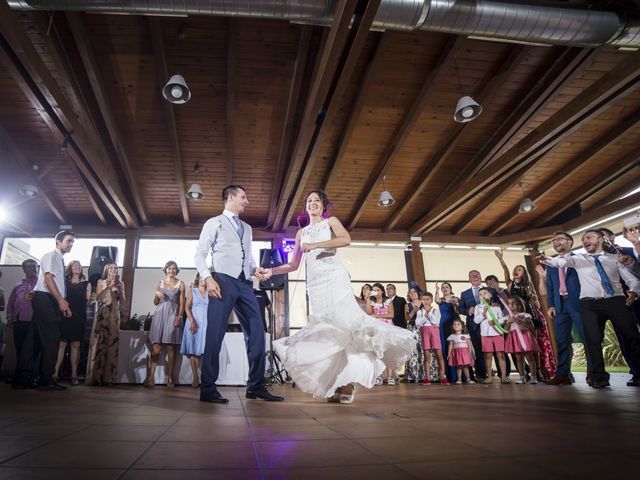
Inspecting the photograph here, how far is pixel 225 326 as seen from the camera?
2627mm

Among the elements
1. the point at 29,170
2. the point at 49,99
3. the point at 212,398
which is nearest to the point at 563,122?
the point at 212,398

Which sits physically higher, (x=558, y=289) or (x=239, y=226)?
(x=239, y=226)

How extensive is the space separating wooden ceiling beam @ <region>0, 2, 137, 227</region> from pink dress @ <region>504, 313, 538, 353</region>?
21.2 feet

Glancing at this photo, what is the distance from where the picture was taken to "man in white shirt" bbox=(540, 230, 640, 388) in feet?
11.6

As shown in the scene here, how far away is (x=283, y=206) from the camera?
27.3ft

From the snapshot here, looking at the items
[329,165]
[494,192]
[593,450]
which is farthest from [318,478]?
[494,192]

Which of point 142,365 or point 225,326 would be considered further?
point 142,365

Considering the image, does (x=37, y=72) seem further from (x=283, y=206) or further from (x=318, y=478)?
(x=318, y=478)

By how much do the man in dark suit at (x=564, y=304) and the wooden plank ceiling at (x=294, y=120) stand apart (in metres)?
2.48

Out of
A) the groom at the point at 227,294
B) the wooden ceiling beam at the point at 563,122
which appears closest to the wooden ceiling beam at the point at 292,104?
the groom at the point at 227,294

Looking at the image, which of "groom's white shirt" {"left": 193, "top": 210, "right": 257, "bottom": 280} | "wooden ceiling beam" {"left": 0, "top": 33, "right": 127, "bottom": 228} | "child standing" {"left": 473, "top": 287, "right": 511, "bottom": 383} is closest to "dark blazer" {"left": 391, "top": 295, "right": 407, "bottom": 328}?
"child standing" {"left": 473, "top": 287, "right": 511, "bottom": 383}

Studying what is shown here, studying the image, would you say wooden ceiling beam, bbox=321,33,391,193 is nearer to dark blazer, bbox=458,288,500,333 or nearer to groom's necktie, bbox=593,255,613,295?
dark blazer, bbox=458,288,500,333

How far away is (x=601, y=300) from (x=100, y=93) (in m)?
6.69

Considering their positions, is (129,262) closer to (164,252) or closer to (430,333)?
(164,252)
